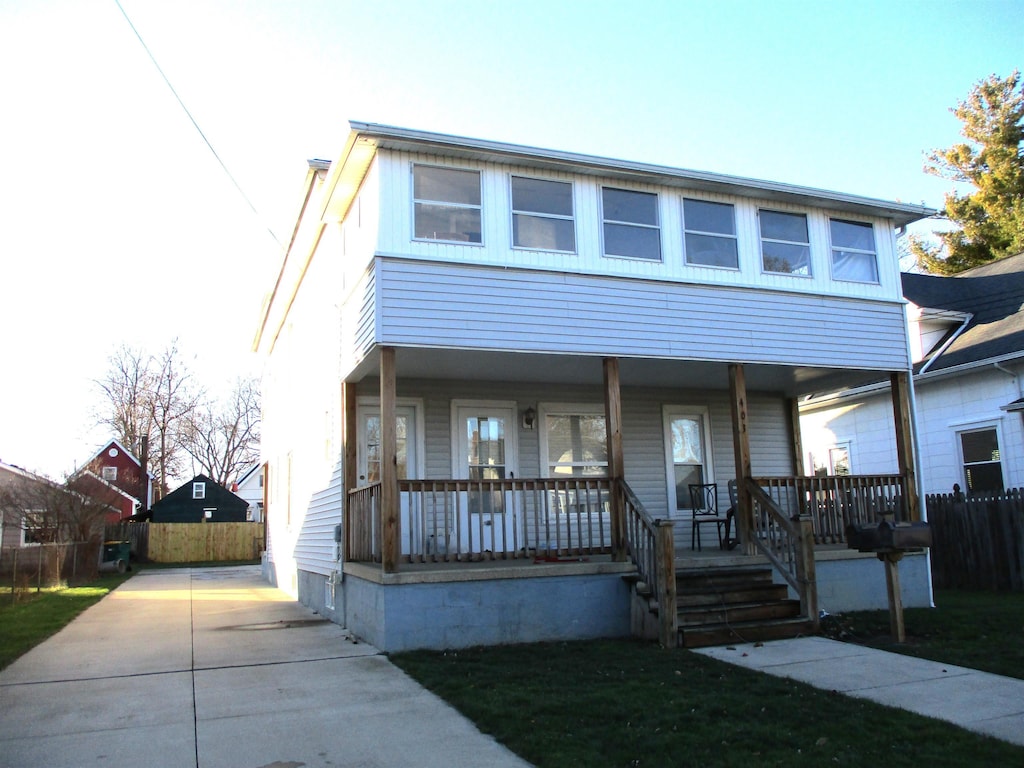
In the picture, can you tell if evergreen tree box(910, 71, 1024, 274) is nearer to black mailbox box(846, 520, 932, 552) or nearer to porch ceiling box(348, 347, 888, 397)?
porch ceiling box(348, 347, 888, 397)

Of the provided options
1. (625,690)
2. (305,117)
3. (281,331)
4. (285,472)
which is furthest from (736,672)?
(281,331)

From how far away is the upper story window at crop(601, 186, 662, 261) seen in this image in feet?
34.0

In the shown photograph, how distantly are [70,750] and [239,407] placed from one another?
49.0 m

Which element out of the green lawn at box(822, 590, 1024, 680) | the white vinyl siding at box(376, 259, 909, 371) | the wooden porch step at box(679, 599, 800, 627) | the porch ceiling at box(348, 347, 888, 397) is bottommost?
the green lawn at box(822, 590, 1024, 680)

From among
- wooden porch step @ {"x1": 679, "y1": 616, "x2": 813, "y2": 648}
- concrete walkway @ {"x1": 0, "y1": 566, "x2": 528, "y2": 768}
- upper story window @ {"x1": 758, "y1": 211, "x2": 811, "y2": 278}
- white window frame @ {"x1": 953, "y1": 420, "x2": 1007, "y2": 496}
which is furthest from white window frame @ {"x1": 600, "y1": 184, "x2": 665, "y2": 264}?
white window frame @ {"x1": 953, "y1": 420, "x2": 1007, "y2": 496}

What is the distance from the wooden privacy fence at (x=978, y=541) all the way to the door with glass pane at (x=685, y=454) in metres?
3.54

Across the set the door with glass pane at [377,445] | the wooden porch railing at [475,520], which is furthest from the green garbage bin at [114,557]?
the wooden porch railing at [475,520]

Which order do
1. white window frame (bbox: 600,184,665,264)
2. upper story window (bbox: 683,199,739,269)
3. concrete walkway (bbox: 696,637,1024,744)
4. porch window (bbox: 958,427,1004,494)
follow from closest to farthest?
concrete walkway (bbox: 696,637,1024,744) < white window frame (bbox: 600,184,665,264) < upper story window (bbox: 683,199,739,269) < porch window (bbox: 958,427,1004,494)

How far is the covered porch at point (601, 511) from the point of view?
8719mm

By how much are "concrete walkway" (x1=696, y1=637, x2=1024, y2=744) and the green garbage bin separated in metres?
20.8

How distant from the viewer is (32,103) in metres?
10.1

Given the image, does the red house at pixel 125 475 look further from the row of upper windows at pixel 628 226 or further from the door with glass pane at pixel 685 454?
the row of upper windows at pixel 628 226

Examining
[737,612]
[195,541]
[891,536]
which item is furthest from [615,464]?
[195,541]

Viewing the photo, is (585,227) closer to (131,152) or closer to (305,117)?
(305,117)
